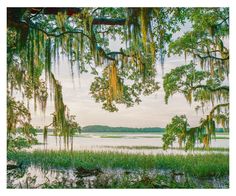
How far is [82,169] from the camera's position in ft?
15.9

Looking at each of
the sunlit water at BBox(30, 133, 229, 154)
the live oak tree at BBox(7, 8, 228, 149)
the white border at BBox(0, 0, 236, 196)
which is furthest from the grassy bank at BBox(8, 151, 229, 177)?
the live oak tree at BBox(7, 8, 228, 149)

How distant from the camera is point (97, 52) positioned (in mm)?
4926

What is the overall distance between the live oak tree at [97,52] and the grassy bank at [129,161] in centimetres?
27

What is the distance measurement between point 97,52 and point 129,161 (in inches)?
49.8

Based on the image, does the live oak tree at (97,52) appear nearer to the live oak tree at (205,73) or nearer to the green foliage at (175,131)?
the live oak tree at (205,73)

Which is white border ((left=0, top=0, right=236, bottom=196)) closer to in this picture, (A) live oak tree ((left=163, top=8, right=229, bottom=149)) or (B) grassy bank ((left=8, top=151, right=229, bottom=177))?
(A) live oak tree ((left=163, top=8, right=229, bottom=149))

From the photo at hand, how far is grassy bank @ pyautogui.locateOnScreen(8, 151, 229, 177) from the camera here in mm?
4824

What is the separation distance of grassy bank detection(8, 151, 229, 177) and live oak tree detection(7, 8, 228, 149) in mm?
270

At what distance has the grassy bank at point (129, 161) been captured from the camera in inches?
190

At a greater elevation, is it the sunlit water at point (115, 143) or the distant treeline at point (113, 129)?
the distant treeline at point (113, 129)

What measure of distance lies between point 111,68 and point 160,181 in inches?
53.6
